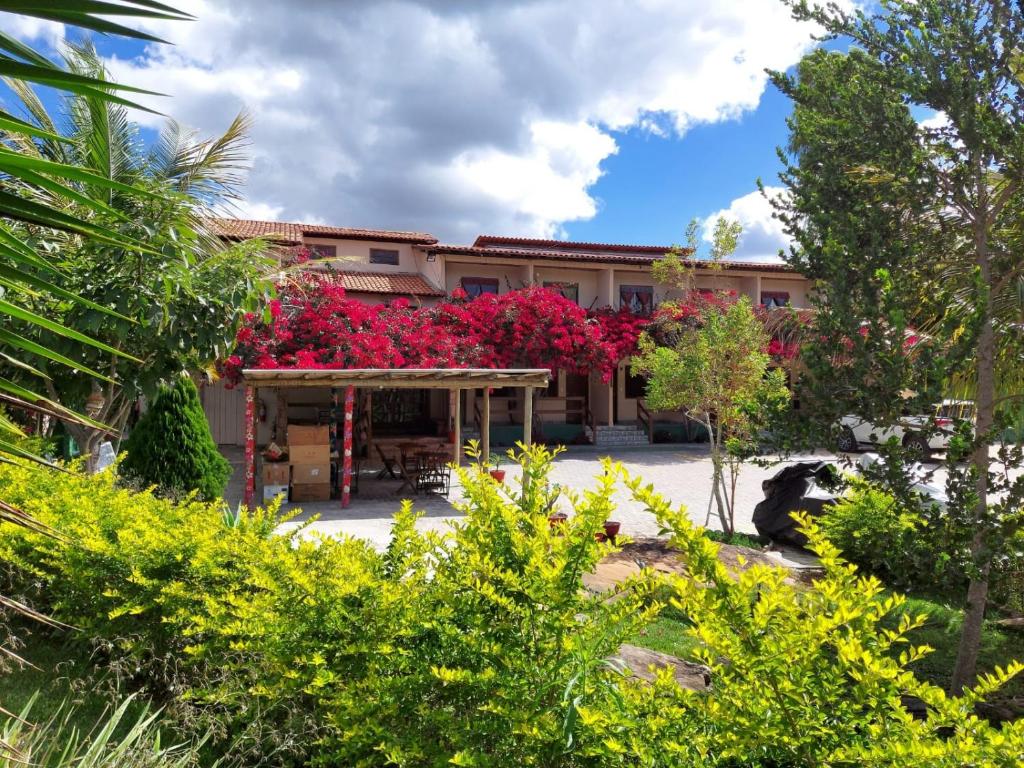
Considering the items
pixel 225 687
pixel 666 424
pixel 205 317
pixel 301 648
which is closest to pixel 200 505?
pixel 205 317

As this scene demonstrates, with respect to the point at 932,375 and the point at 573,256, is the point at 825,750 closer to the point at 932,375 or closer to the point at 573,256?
the point at 932,375

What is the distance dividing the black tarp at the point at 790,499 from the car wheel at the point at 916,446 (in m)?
6.15

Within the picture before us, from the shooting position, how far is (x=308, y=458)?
42.9 ft

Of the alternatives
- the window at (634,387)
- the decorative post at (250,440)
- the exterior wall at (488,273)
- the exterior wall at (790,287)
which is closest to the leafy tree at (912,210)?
the decorative post at (250,440)

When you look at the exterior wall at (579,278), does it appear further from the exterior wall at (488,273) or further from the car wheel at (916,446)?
the car wheel at (916,446)

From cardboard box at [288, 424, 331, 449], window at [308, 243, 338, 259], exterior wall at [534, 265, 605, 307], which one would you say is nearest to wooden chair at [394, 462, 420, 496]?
cardboard box at [288, 424, 331, 449]

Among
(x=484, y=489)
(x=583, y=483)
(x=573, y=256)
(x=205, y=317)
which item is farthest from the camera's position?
(x=573, y=256)

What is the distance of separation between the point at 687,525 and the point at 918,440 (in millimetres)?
3563

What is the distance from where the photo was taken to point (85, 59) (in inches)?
231

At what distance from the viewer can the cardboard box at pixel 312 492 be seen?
1331cm

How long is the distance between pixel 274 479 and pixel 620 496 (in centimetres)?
654

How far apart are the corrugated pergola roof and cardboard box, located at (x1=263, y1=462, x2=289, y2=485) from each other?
1.48 meters

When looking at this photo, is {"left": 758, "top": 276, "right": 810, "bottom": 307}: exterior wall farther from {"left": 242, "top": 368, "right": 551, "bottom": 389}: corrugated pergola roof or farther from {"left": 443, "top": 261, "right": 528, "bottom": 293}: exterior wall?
{"left": 242, "top": 368, "right": 551, "bottom": 389}: corrugated pergola roof

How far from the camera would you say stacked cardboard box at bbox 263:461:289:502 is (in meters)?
12.7
